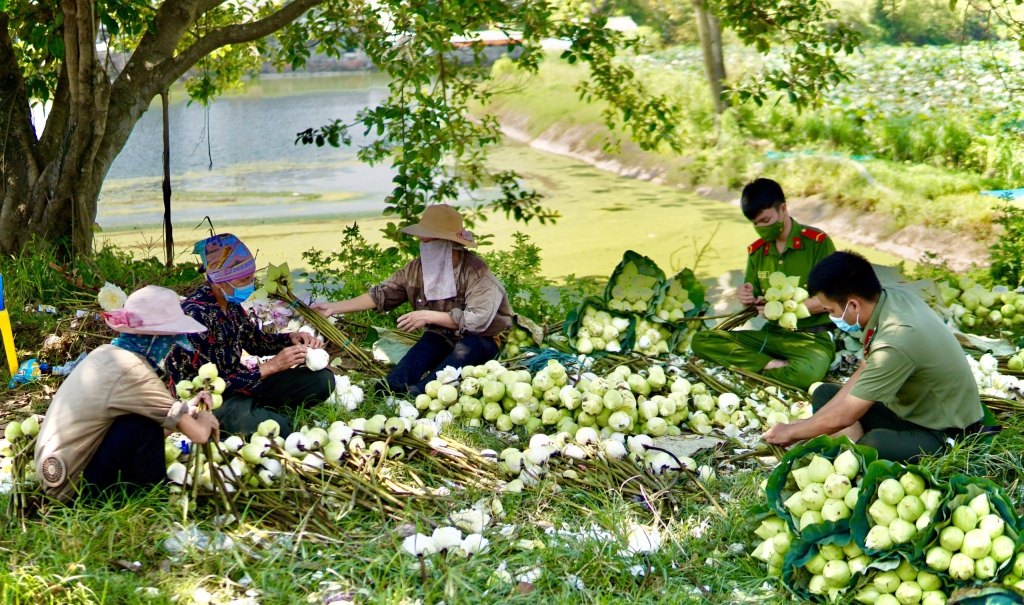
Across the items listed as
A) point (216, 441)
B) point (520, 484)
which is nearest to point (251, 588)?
point (216, 441)

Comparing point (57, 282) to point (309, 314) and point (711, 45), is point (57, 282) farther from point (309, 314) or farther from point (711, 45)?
point (711, 45)

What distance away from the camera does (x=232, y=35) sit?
4816 millimetres

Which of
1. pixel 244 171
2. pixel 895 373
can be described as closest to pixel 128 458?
pixel 895 373

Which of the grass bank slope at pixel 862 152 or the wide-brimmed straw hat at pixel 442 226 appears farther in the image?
the grass bank slope at pixel 862 152

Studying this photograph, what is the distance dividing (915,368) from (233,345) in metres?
2.26

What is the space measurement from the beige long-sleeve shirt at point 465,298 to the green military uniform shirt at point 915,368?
1601mm

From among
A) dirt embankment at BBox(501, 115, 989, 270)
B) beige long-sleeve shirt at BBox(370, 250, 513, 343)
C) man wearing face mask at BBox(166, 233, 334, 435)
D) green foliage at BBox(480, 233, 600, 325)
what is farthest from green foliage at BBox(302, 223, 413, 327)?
dirt embankment at BBox(501, 115, 989, 270)

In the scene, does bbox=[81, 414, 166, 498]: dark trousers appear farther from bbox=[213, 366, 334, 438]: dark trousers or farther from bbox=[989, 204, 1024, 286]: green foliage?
bbox=[989, 204, 1024, 286]: green foliage

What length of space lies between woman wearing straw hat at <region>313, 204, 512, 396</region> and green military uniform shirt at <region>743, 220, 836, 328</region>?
115cm

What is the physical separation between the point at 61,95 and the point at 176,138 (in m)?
11.3

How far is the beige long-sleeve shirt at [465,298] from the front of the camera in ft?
12.5

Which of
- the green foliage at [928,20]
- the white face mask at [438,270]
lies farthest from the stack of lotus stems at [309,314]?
the green foliage at [928,20]

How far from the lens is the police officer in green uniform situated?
3.81 meters

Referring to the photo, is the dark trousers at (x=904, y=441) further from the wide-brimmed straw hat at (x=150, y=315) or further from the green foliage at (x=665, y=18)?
the green foliage at (x=665, y=18)
